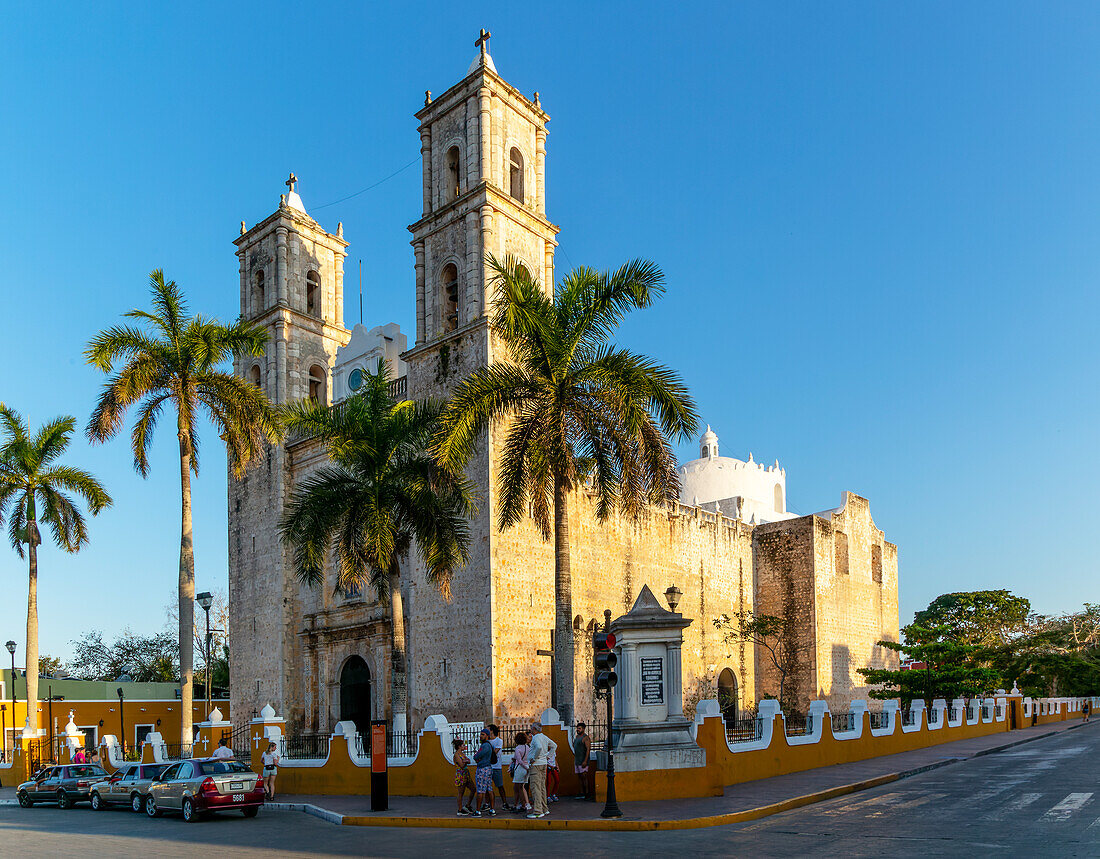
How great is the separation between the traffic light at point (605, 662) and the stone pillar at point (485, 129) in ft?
58.6

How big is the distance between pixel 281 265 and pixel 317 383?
450 cm

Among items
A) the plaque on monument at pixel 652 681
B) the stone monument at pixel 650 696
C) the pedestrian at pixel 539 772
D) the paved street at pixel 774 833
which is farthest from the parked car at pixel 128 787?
the plaque on monument at pixel 652 681

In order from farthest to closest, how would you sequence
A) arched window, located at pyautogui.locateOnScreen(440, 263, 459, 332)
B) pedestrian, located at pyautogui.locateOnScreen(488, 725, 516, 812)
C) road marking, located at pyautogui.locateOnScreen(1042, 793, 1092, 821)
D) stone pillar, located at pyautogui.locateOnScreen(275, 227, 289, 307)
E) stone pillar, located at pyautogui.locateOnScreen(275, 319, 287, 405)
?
stone pillar, located at pyautogui.locateOnScreen(275, 227, 289, 307), stone pillar, located at pyautogui.locateOnScreen(275, 319, 287, 405), arched window, located at pyautogui.locateOnScreen(440, 263, 459, 332), pedestrian, located at pyautogui.locateOnScreen(488, 725, 516, 812), road marking, located at pyautogui.locateOnScreen(1042, 793, 1092, 821)

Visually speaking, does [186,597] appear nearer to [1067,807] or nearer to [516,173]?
[516,173]

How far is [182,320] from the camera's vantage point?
2441 centimetres

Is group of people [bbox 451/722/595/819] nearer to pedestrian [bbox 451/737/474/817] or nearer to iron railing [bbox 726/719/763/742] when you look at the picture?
pedestrian [bbox 451/737/474/817]

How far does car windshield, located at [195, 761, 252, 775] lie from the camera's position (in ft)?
→ 58.5

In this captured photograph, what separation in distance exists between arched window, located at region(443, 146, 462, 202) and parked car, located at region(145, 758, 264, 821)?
1798cm

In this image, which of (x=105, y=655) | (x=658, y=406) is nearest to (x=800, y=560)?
(x=658, y=406)

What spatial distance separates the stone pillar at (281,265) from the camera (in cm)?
3591

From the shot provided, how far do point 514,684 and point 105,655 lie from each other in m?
→ 46.3

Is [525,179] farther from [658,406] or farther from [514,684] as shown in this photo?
[514,684]

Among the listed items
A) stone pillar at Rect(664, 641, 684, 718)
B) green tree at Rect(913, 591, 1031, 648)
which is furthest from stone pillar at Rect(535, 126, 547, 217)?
green tree at Rect(913, 591, 1031, 648)

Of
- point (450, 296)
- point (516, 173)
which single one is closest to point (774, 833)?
point (450, 296)
